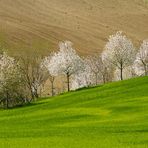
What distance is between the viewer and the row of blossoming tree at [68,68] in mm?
95500

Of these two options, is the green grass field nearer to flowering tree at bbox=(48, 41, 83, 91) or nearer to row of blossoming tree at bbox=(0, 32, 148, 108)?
row of blossoming tree at bbox=(0, 32, 148, 108)

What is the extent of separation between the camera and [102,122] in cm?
5591

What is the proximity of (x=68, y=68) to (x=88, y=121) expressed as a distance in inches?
2321

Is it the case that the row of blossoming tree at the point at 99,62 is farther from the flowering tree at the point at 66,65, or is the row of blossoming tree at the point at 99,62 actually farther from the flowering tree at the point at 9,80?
the flowering tree at the point at 9,80

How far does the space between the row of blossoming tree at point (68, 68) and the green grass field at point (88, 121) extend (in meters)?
10.9

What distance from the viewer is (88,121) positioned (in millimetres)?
58312

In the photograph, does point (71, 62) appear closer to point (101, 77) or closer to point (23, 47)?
point (101, 77)

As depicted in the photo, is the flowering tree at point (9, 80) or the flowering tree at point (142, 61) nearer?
the flowering tree at point (9, 80)

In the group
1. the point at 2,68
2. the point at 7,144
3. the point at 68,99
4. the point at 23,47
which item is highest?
the point at 23,47

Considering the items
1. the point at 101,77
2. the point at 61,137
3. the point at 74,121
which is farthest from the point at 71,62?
the point at 61,137

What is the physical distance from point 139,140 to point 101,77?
11826 centimetres

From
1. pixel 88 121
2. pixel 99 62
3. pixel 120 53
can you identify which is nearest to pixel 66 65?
pixel 120 53

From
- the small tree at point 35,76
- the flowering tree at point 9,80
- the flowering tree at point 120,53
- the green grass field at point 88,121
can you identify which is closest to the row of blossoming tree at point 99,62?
the flowering tree at point 120,53

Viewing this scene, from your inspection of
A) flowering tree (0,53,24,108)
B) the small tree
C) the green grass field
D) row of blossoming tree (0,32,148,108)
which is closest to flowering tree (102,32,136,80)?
row of blossoming tree (0,32,148,108)
